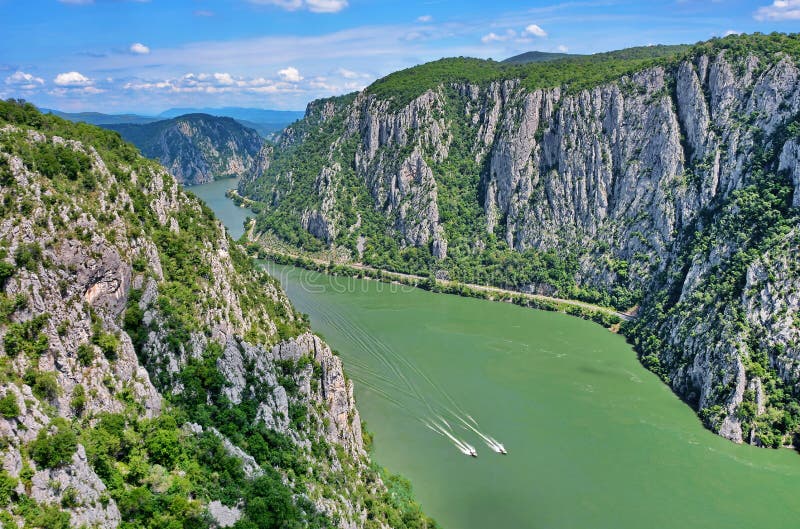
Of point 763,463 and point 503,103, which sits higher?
point 503,103

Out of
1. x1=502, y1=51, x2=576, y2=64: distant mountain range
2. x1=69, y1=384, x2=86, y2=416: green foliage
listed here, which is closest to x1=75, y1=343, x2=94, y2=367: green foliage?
x1=69, y1=384, x2=86, y2=416: green foliage

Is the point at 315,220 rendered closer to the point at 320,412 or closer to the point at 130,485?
the point at 320,412

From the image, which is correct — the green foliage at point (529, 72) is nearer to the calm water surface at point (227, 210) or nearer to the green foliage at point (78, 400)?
the calm water surface at point (227, 210)

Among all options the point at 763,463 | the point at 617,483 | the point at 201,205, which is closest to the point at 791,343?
the point at 763,463

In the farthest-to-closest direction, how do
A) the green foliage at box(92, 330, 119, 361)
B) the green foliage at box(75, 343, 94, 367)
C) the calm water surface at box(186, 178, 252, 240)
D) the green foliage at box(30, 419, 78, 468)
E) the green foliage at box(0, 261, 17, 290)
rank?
the calm water surface at box(186, 178, 252, 240) → the green foliage at box(92, 330, 119, 361) → the green foliage at box(75, 343, 94, 367) → the green foliage at box(0, 261, 17, 290) → the green foliage at box(30, 419, 78, 468)

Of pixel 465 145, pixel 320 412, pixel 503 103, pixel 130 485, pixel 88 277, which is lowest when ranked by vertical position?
pixel 320 412

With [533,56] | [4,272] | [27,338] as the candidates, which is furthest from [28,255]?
[533,56]

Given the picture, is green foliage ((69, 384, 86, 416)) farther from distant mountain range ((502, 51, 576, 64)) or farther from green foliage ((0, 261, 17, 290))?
distant mountain range ((502, 51, 576, 64))
